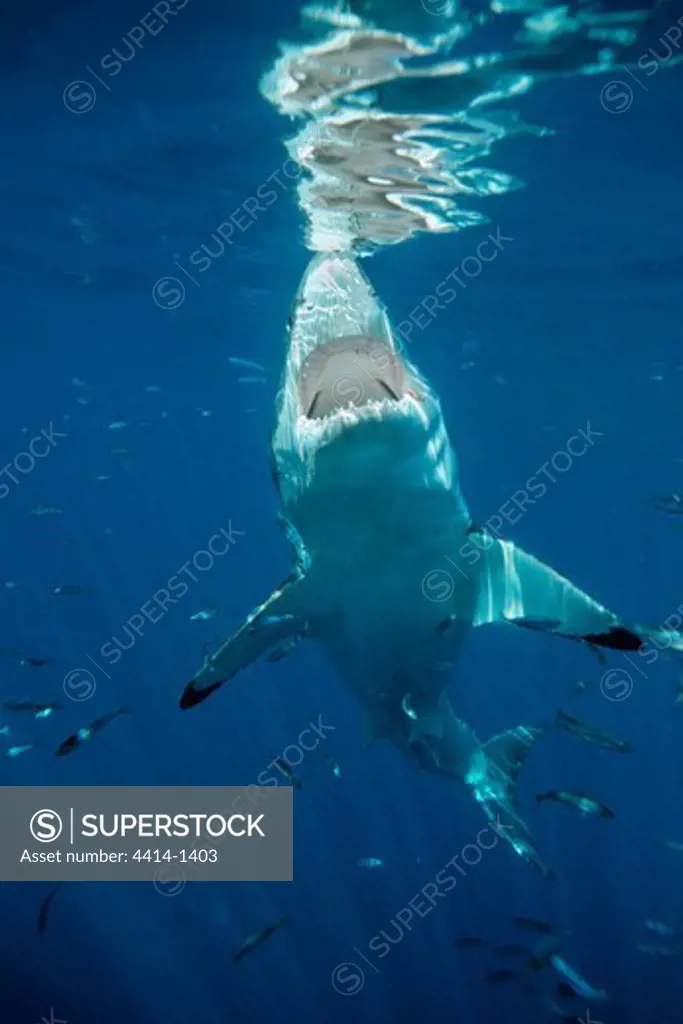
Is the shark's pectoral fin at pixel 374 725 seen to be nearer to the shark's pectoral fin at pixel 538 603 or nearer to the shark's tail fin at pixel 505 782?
the shark's tail fin at pixel 505 782

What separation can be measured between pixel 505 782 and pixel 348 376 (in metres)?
5.68

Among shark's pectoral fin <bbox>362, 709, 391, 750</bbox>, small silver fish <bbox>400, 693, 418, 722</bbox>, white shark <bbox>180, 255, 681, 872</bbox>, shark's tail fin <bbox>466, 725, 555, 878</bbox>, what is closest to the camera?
white shark <bbox>180, 255, 681, 872</bbox>

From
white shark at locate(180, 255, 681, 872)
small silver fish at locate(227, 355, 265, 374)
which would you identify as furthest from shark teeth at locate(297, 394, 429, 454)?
small silver fish at locate(227, 355, 265, 374)

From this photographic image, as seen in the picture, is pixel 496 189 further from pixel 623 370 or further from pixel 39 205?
pixel 623 370

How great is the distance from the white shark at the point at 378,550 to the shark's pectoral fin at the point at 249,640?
0.01m

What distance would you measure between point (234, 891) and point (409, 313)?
741 inches

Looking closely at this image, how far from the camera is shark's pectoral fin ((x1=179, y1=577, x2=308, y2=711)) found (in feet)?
20.3

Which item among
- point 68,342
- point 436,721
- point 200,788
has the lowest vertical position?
point 200,788

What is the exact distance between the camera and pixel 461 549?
6.04 metres

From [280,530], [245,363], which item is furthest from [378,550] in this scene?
[245,363]

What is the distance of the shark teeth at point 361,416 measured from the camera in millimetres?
4387

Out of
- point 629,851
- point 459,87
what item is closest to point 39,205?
point 459,87

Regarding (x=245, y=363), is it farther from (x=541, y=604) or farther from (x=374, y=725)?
(x=541, y=604)

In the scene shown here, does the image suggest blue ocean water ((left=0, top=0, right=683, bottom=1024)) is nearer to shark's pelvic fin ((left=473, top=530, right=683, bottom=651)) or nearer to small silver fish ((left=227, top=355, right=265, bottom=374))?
small silver fish ((left=227, top=355, right=265, bottom=374))
